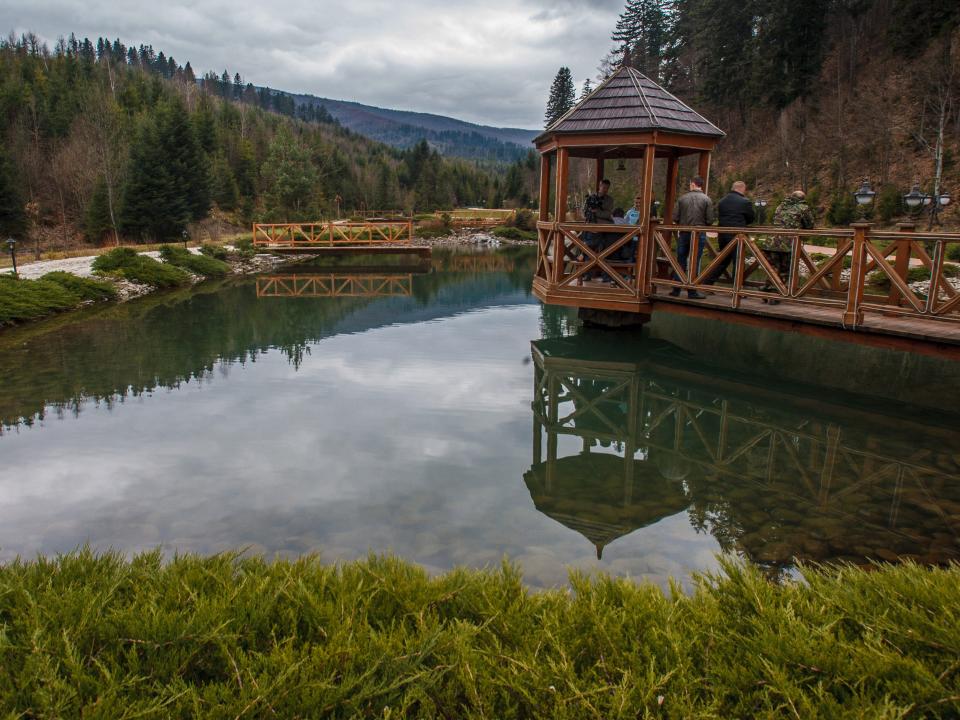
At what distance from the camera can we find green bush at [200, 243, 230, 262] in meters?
29.7

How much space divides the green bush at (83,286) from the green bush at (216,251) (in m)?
10.9

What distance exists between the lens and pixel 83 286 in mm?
17672

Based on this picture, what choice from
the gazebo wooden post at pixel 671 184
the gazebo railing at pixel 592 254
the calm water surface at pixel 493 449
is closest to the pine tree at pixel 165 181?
the calm water surface at pixel 493 449

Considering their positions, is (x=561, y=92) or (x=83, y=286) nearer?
(x=83, y=286)

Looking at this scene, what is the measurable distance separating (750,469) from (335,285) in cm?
1866

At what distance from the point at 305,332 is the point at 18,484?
8.38 m

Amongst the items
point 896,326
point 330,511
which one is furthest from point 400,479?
point 896,326

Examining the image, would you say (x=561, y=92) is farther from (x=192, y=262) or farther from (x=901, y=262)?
(x=901, y=262)

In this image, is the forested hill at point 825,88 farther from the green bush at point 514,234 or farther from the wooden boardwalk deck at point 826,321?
the wooden boardwalk deck at point 826,321

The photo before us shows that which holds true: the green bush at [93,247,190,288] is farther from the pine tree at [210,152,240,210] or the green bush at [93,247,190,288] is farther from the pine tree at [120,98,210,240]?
the pine tree at [210,152,240,210]

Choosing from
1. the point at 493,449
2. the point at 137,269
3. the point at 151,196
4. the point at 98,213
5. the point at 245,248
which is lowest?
the point at 493,449

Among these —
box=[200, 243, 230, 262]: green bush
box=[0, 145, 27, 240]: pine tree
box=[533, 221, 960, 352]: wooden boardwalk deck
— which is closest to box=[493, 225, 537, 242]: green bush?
box=[200, 243, 230, 262]: green bush

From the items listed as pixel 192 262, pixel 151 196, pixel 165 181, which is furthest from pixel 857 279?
pixel 151 196

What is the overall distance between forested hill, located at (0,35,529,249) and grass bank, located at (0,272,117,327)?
11841 millimetres
